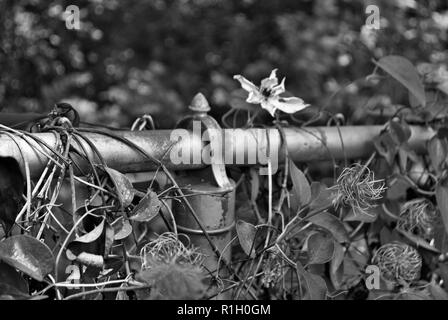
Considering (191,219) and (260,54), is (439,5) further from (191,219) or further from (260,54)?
(191,219)

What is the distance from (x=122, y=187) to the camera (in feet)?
2.00

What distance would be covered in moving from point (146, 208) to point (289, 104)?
26 cm

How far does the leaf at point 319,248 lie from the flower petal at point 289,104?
16 centimetres

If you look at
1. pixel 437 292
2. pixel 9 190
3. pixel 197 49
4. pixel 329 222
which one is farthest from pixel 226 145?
pixel 197 49

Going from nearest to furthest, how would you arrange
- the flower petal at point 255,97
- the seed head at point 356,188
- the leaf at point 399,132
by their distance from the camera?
the seed head at point 356,188 → the flower petal at point 255,97 → the leaf at point 399,132

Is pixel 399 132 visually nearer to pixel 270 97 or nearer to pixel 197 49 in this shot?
pixel 270 97

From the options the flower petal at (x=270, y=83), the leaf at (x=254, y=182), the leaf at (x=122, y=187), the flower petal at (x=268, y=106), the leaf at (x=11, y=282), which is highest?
the flower petal at (x=270, y=83)

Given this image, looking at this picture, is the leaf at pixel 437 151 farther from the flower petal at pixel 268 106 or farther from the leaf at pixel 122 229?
the leaf at pixel 122 229

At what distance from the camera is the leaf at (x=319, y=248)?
0.73m

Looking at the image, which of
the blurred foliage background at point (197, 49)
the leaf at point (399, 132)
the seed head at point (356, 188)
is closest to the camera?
the seed head at point (356, 188)

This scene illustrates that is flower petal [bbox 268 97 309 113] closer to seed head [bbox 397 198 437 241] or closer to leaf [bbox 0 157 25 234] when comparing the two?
seed head [bbox 397 198 437 241]

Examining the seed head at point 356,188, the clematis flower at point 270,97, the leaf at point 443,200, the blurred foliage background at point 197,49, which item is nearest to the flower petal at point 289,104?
the clematis flower at point 270,97

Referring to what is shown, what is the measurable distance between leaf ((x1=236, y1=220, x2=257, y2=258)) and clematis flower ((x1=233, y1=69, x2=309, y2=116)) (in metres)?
0.17
